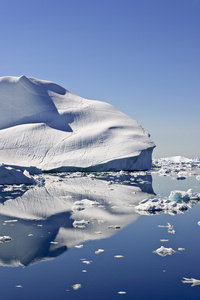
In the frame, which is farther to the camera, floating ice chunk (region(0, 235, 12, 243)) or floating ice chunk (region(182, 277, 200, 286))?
floating ice chunk (region(0, 235, 12, 243))

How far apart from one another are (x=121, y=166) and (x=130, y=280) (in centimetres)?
2148

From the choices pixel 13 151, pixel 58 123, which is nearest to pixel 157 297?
pixel 13 151

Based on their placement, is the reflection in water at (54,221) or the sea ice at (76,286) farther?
the reflection in water at (54,221)

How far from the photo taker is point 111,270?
14.9 ft

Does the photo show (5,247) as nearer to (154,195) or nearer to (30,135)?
(154,195)

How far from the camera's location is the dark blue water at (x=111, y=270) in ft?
12.6

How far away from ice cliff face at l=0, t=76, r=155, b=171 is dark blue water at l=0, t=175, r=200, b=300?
62.2 ft

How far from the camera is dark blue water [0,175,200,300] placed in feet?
12.6

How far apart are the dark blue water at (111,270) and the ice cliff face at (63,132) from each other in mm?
18949

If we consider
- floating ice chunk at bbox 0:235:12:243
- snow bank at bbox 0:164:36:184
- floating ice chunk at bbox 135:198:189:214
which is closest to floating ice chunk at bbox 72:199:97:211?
floating ice chunk at bbox 135:198:189:214

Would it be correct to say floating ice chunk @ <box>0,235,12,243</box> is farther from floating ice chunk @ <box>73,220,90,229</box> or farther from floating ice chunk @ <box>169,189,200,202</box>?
floating ice chunk @ <box>169,189,200,202</box>

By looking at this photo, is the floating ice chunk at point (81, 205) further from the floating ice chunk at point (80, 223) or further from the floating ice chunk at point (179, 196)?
the floating ice chunk at point (179, 196)

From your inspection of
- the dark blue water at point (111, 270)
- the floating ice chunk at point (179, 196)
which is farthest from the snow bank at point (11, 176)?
the dark blue water at point (111, 270)

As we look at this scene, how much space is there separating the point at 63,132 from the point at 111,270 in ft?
83.0
